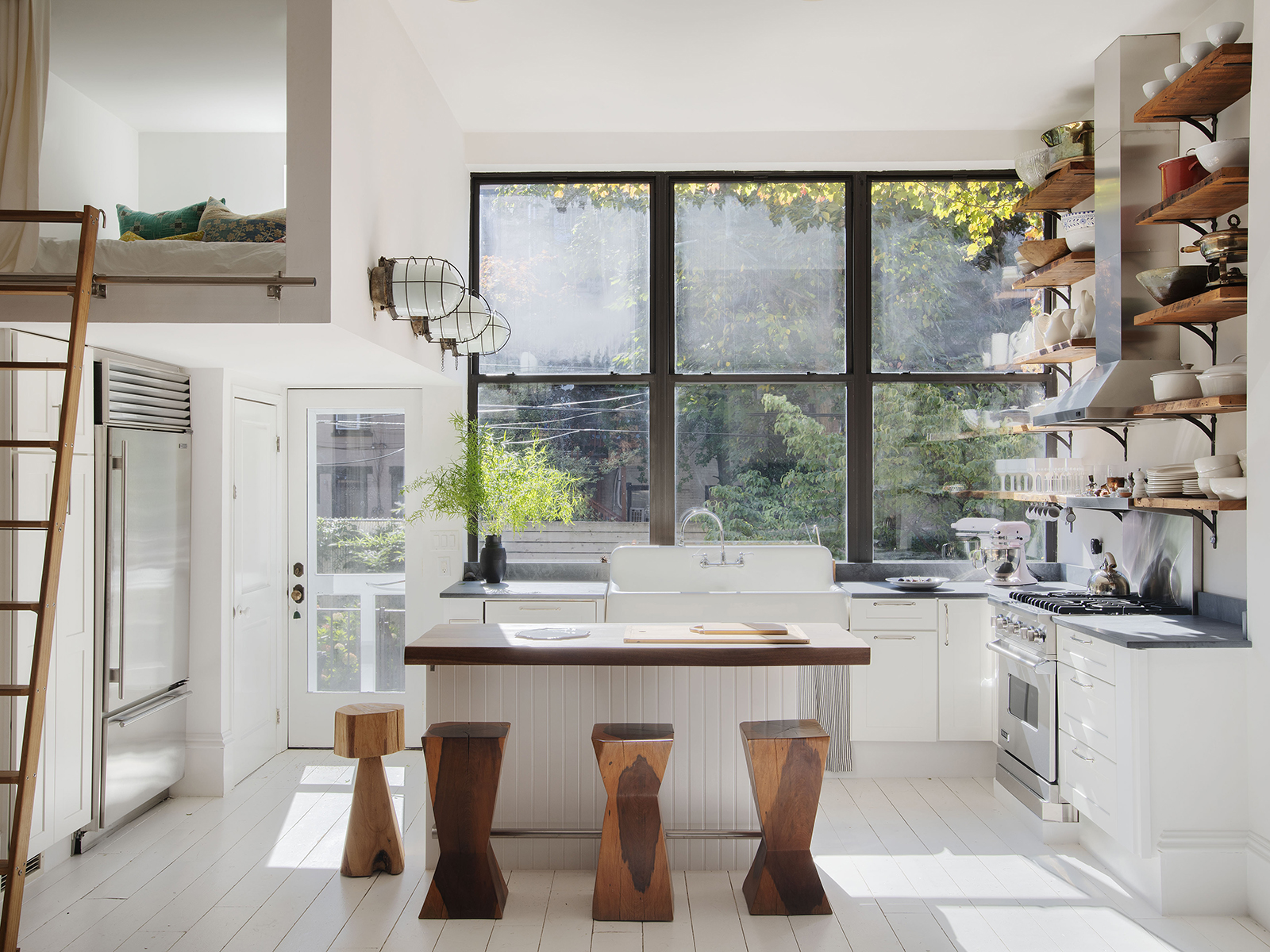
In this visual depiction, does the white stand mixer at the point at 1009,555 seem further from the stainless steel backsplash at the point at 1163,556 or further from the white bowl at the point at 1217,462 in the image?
the white bowl at the point at 1217,462

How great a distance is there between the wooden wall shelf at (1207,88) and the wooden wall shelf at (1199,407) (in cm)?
111

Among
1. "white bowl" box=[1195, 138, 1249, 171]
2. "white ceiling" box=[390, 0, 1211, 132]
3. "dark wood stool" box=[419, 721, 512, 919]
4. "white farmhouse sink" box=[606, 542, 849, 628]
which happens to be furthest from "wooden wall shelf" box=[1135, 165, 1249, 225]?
"dark wood stool" box=[419, 721, 512, 919]

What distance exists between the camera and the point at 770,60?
3975 mm

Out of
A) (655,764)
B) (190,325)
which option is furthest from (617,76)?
(655,764)

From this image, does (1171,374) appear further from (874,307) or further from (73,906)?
(73,906)

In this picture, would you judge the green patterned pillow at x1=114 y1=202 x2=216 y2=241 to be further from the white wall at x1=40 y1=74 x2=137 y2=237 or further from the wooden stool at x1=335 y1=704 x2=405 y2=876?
the wooden stool at x1=335 y1=704 x2=405 y2=876

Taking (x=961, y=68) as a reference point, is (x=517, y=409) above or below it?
below

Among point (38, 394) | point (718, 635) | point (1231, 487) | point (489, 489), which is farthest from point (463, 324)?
point (1231, 487)

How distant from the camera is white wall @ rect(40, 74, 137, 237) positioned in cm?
344

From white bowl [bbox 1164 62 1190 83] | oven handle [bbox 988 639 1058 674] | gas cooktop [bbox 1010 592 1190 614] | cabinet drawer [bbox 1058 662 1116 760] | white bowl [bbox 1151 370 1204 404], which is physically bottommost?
cabinet drawer [bbox 1058 662 1116 760]

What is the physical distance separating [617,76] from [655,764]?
123 inches

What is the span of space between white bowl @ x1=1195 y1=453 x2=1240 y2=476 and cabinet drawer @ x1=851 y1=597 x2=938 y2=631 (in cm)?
141

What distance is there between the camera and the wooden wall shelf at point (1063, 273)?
4.20 metres

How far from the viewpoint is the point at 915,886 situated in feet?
10.2
